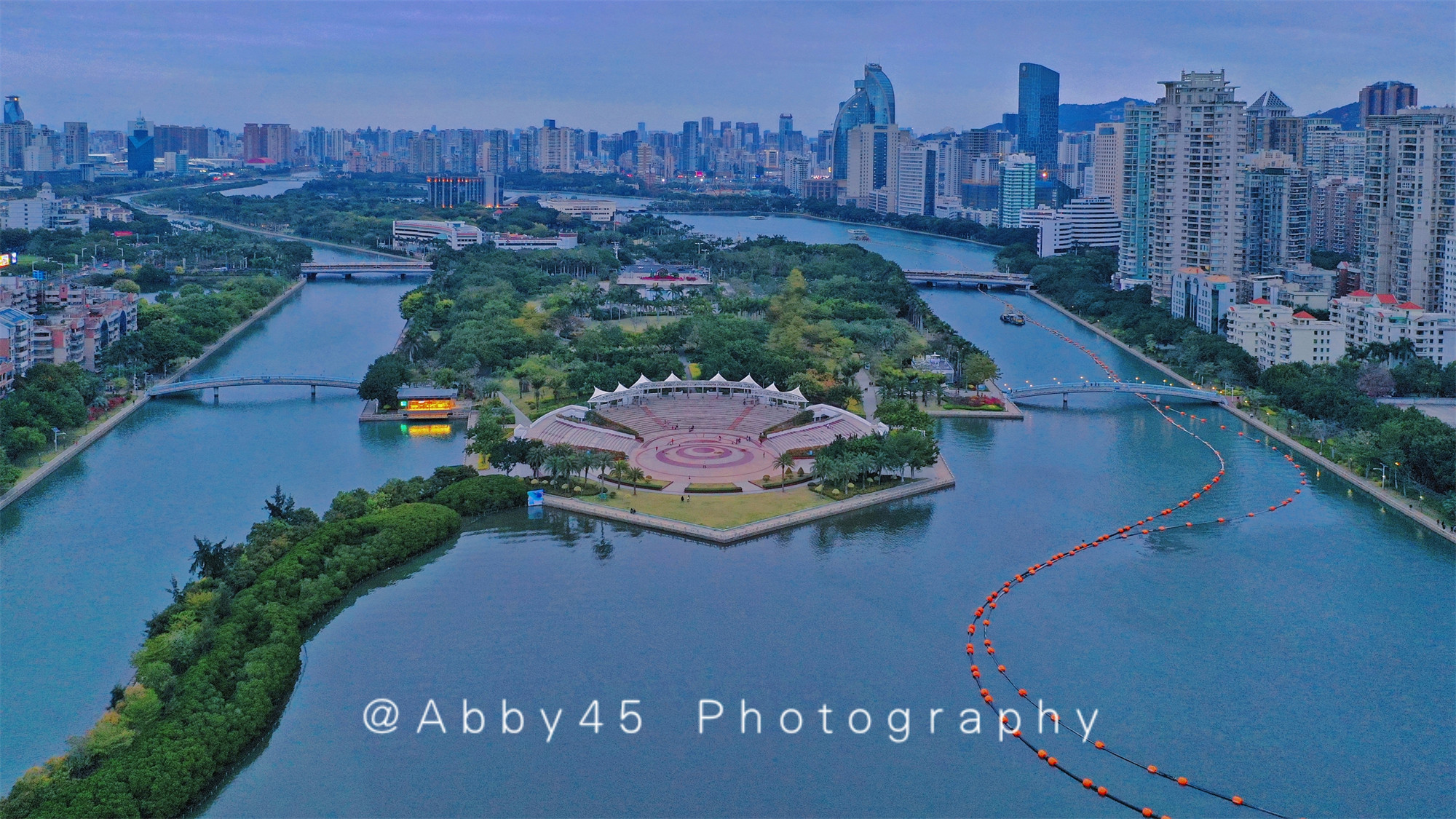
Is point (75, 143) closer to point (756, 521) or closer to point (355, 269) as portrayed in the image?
point (355, 269)

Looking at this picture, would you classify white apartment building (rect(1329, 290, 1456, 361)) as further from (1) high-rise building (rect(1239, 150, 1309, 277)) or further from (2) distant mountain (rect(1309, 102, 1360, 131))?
(2) distant mountain (rect(1309, 102, 1360, 131))

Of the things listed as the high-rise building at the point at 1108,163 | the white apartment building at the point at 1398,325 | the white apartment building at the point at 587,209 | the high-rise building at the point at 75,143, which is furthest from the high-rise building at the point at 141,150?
the white apartment building at the point at 1398,325

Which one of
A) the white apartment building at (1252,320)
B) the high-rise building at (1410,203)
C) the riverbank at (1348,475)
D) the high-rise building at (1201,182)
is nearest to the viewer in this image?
the riverbank at (1348,475)

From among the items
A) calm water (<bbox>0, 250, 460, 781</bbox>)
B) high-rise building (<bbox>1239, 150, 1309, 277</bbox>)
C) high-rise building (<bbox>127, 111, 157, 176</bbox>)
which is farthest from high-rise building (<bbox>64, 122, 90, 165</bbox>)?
high-rise building (<bbox>1239, 150, 1309, 277</bbox>)

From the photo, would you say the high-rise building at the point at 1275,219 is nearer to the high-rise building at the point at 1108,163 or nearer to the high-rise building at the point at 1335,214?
the high-rise building at the point at 1335,214

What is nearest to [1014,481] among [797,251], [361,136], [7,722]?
[7,722]

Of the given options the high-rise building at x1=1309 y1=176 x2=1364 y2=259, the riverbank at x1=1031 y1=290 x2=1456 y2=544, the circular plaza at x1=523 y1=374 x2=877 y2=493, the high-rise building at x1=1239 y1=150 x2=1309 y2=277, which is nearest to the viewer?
the riverbank at x1=1031 y1=290 x2=1456 y2=544

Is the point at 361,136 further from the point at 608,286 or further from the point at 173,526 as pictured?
the point at 173,526
